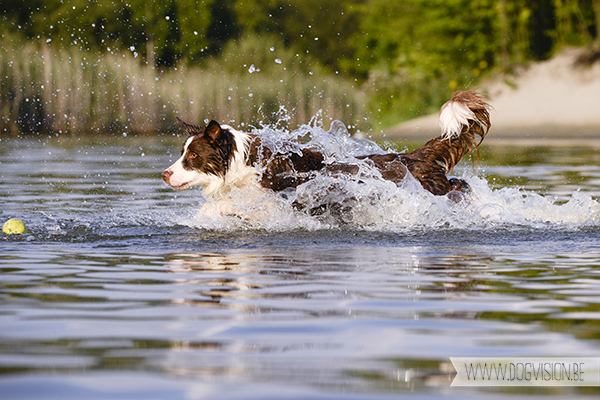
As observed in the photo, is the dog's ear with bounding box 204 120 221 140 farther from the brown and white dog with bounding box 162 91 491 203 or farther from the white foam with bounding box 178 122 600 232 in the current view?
the white foam with bounding box 178 122 600 232

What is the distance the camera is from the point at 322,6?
7000 cm

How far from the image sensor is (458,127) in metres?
8.22

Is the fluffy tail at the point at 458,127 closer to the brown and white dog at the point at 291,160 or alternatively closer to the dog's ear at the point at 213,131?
the brown and white dog at the point at 291,160

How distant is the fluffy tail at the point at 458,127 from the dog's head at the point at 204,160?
68.0 inches

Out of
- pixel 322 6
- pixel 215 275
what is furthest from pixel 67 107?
pixel 322 6

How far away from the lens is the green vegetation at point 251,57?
84.7 ft

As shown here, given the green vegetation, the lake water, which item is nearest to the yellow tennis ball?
the lake water

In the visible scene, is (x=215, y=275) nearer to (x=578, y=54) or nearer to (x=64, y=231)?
(x=64, y=231)

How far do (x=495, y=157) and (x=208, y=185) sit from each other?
11744mm

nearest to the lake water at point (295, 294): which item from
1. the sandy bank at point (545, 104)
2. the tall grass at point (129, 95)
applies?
the tall grass at point (129, 95)

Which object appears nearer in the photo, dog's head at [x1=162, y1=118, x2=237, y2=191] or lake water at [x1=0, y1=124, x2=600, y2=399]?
lake water at [x1=0, y1=124, x2=600, y2=399]

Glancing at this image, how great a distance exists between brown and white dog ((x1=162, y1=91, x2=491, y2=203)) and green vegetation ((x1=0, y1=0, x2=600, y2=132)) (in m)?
11.8

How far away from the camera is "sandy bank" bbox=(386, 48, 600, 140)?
1171 inches

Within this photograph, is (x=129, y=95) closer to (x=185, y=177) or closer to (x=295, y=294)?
(x=185, y=177)
